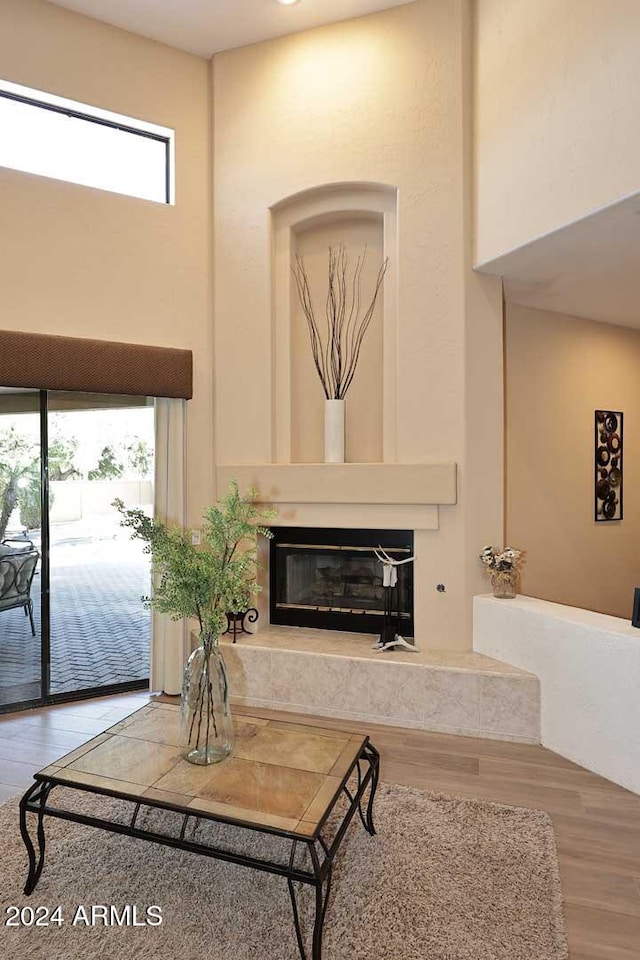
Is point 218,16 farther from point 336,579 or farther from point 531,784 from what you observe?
point 531,784

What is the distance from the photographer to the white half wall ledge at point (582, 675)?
10.5 ft

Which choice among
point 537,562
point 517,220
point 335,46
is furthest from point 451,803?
point 335,46

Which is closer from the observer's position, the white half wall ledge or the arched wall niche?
the white half wall ledge

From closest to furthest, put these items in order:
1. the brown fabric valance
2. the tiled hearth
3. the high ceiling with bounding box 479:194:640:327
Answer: the high ceiling with bounding box 479:194:640:327
the tiled hearth
the brown fabric valance

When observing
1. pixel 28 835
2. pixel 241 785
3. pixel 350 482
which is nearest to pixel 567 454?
pixel 350 482

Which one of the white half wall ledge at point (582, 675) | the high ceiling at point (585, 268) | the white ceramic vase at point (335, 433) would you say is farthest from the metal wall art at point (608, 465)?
the white ceramic vase at point (335, 433)

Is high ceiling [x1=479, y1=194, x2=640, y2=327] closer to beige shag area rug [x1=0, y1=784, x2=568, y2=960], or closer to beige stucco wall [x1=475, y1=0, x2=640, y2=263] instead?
beige stucco wall [x1=475, y1=0, x2=640, y2=263]

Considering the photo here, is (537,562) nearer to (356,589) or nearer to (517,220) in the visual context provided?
(356,589)

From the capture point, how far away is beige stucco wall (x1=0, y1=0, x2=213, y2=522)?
4.14 meters

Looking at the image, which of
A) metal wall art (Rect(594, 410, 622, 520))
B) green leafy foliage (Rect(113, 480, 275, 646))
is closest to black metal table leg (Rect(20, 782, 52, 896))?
green leafy foliage (Rect(113, 480, 275, 646))

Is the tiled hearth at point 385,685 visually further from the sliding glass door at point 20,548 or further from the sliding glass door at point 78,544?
the sliding glass door at point 20,548

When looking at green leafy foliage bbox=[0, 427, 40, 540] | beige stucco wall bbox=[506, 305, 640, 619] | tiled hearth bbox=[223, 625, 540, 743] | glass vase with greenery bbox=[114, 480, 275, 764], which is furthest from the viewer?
beige stucco wall bbox=[506, 305, 640, 619]

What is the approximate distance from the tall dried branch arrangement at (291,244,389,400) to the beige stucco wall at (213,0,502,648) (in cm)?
33

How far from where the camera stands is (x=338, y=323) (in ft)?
15.7
